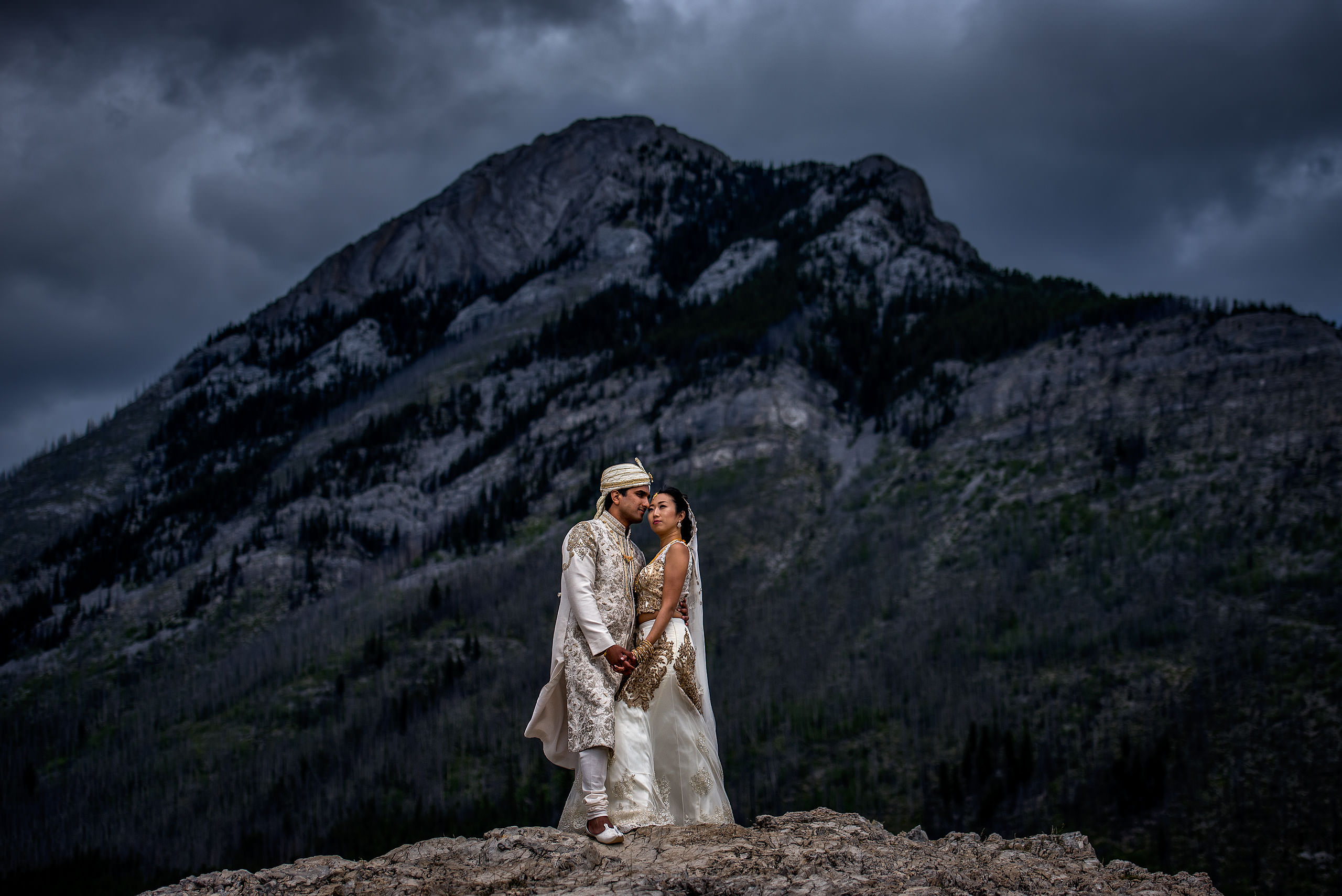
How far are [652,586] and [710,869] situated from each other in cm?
275

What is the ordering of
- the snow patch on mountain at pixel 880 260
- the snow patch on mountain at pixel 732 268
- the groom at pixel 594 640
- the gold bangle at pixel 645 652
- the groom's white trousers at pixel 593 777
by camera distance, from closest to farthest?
the groom's white trousers at pixel 593 777, the groom at pixel 594 640, the gold bangle at pixel 645 652, the snow patch on mountain at pixel 880 260, the snow patch on mountain at pixel 732 268

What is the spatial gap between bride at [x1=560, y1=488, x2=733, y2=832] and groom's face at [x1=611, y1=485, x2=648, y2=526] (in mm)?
93

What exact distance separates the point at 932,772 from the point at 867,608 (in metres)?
24.1

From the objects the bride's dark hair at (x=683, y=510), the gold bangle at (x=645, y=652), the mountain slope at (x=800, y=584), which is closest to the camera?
the gold bangle at (x=645, y=652)

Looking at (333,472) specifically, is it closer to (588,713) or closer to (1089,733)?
(1089,733)

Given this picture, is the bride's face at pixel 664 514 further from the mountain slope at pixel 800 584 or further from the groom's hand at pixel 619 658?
the mountain slope at pixel 800 584

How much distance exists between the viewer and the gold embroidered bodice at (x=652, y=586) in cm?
1030

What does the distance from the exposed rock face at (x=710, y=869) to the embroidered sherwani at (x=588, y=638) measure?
893 millimetres

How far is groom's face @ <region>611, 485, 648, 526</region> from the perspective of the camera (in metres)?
10.3

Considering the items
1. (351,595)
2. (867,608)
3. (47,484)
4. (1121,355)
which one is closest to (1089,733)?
(867,608)

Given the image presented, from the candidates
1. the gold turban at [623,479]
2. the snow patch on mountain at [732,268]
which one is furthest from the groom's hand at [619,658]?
the snow patch on mountain at [732,268]

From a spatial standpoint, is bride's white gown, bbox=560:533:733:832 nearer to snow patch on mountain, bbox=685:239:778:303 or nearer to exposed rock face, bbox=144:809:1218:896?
exposed rock face, bbox=144:809:1218:896

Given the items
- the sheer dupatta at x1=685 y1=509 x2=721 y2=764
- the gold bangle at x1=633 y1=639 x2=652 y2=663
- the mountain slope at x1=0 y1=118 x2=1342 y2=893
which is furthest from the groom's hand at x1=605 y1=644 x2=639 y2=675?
the mountain slope at x1=0 y1=118 x2=1342 y2=893

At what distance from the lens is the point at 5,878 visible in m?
101
